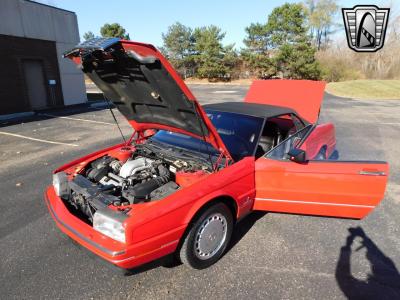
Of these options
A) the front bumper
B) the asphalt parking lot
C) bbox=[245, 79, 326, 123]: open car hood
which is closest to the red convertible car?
the front bumper

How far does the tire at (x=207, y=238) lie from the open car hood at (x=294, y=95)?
293 cm

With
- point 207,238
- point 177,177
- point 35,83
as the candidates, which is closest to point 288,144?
point 177,177

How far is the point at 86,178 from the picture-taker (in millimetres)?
3480

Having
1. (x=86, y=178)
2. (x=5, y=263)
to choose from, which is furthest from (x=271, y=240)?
(x=5, y=263)

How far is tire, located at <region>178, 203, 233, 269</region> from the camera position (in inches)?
114

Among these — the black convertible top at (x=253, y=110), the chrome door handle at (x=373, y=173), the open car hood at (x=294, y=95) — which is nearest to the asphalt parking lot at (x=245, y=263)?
the chrome door handle at (x=373, y=173)

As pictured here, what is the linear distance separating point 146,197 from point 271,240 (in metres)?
1.64

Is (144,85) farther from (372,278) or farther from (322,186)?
→ (372,278)

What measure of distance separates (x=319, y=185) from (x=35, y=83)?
51.6 ft

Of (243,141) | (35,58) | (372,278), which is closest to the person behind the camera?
(372,278)

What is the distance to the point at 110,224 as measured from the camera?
2.53 meters

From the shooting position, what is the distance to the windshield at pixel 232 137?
3562 millimetres

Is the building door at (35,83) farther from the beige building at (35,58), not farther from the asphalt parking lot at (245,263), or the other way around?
the asphalt parking lot at (245,263)

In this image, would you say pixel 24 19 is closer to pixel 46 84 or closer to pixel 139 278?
pixel 46 84
